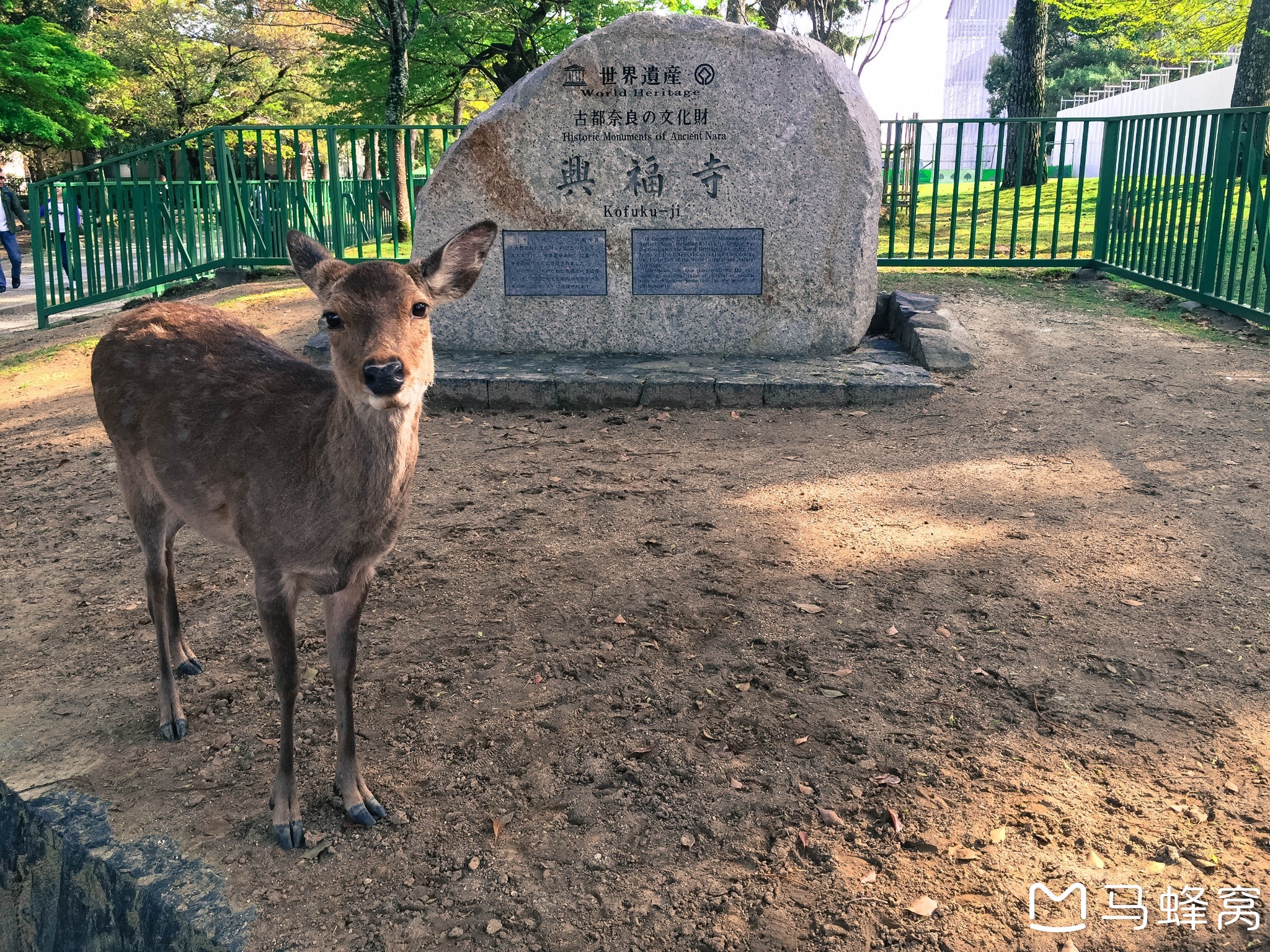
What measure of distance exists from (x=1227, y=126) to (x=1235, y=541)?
5898 mm

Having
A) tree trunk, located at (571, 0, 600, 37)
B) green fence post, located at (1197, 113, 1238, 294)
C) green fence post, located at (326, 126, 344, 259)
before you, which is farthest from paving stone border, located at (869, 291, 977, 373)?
tree trunk, located at (571, 0, 600, 37)

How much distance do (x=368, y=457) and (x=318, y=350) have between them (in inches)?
199

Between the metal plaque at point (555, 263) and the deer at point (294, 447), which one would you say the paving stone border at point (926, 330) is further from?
the deer at point (294, 447)

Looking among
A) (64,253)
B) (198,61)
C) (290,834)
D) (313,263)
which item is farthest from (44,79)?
(290,834)

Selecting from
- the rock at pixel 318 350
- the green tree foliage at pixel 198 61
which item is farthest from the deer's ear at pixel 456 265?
the green tree foliage at pixel 198 61

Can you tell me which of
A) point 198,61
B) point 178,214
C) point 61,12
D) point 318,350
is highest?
point 61,12

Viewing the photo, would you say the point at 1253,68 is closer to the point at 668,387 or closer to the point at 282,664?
the point at 668,387

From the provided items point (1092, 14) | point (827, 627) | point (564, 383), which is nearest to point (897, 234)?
point (1092, 14)

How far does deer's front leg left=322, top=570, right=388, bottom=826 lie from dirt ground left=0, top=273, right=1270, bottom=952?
0.28 ft

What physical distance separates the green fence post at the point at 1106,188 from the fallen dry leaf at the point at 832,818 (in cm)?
982

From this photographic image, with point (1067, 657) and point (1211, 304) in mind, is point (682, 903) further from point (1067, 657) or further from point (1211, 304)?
point (1211, 304)

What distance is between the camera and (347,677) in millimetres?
2947

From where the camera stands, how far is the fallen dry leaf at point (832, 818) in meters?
2.78

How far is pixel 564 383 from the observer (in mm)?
6930
